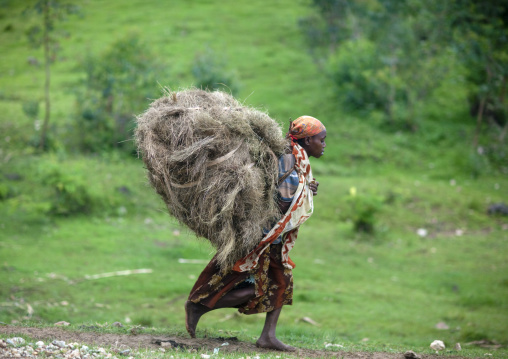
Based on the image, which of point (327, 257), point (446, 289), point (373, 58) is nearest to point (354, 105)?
point (373, 58)

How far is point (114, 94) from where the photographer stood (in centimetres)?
1527

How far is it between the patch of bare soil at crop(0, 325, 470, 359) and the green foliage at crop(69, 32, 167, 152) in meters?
10.0

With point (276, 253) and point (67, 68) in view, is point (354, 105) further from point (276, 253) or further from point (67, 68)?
point (276, 253)

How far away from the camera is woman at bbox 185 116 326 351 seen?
518cm

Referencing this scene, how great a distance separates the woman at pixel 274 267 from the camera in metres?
5.18

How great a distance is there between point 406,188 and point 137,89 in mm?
7697

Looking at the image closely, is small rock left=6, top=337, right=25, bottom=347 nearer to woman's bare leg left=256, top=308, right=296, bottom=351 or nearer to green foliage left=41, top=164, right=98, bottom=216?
woman's bare leg left=256, top=308, right=296, bottom=351

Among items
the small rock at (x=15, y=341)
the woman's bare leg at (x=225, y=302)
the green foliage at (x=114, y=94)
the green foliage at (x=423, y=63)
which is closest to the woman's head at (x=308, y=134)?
the woman's bare leg at (x=225, y=302)

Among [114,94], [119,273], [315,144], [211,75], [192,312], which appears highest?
[315,144]

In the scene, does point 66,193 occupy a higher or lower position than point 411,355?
lower

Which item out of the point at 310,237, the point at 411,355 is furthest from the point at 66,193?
the point at 411,355

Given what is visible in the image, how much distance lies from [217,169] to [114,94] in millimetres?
11167

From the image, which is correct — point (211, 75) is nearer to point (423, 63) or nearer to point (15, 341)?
point (423, 63)

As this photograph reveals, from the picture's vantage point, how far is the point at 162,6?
26359 millimetres
